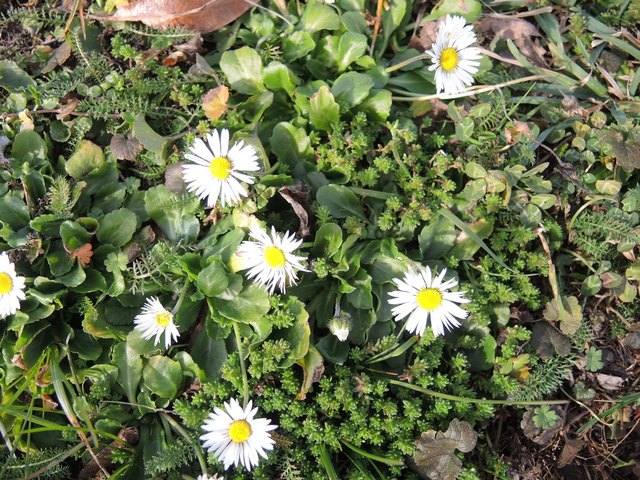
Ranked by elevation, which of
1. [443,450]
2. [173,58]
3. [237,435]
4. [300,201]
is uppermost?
[173,58]

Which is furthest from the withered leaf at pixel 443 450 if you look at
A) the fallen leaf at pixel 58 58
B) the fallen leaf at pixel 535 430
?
the fallen leaf at pixel 58 58

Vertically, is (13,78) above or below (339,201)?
above

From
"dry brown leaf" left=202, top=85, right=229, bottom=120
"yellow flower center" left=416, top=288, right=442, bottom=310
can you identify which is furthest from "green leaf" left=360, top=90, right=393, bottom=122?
"yellow flower center" left=416, top=288, right=442, bottom=310

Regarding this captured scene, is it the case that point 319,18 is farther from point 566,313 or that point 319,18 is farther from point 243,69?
point 566,313

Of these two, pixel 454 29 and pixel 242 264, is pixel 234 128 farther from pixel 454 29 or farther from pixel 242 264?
pixel 454 29

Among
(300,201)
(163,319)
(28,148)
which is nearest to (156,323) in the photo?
(163,319)

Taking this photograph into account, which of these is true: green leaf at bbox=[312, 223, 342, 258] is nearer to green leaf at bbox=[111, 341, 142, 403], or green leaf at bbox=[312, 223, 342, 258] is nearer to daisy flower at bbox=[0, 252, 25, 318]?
green leaf at bbox=[111, 341, 142, 403]

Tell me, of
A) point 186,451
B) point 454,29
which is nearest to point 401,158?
point 454,29
